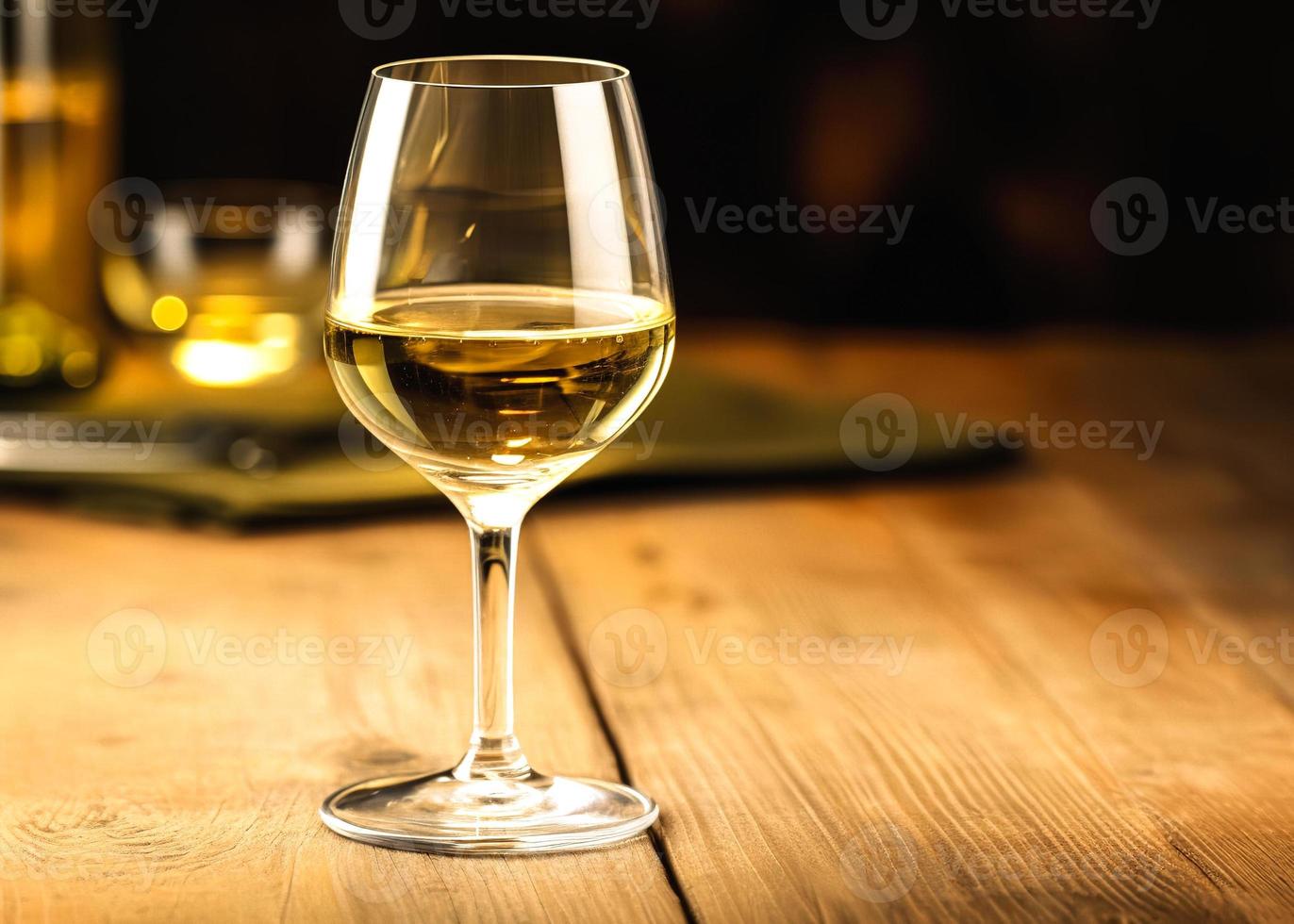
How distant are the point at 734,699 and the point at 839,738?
0.26 ft

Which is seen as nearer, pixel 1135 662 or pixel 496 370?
pixel 496 370

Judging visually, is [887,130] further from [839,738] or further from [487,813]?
[487,813]

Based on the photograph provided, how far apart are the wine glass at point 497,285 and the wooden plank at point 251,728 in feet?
0.15

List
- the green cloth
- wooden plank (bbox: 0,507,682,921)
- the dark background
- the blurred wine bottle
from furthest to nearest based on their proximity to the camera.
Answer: the dark background
the blurred wine bottle
the green cloth
wooden plank (bbox: 0,507,682,921)

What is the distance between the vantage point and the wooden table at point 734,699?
0.75 metres

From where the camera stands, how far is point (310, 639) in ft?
3.52

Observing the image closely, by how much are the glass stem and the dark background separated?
1655mm

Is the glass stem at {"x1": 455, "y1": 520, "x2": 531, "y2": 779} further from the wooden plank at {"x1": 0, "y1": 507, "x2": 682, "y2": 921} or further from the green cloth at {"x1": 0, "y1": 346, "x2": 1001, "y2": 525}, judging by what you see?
the green cloth at {"x1": 0, "y1": 346, "x2": 1001, "y2": 525}

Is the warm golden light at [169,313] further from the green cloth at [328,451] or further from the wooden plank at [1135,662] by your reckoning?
the wooden plank at [1135,662]

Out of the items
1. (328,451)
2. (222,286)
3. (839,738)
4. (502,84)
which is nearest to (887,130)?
(222,286)

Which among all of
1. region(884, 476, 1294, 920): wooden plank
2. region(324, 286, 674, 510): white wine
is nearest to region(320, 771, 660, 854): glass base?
Result: region(324, 286, 674, 510): white wine

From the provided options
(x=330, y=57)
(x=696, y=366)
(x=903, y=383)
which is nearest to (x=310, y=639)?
(x=696, y=366)

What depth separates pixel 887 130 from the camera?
250 cm

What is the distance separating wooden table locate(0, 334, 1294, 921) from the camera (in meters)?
0.75
